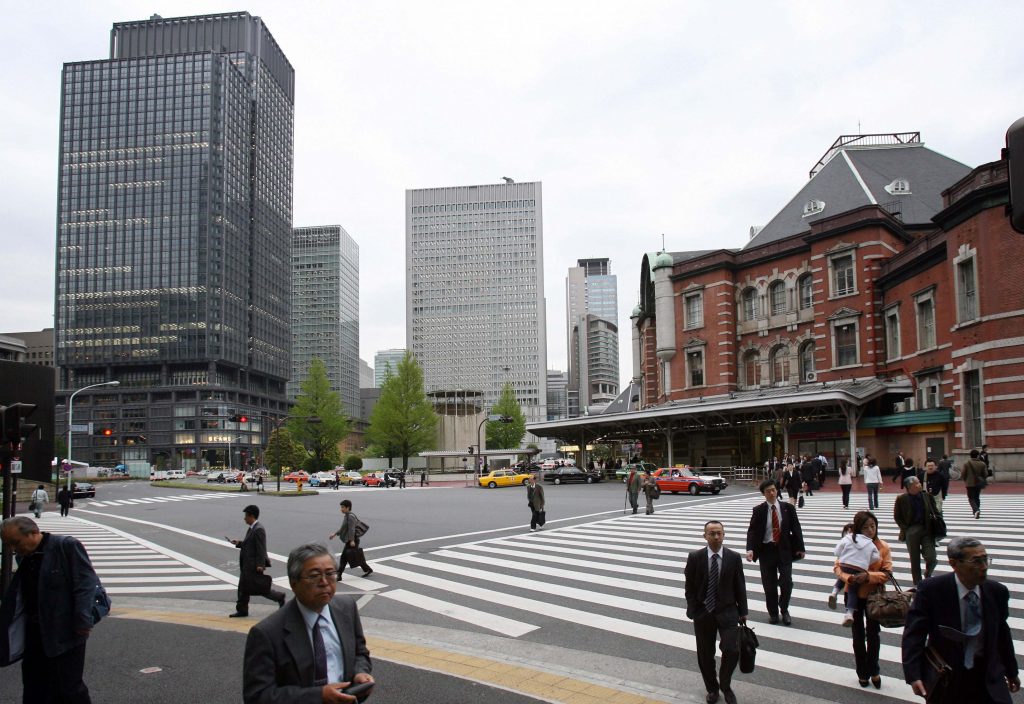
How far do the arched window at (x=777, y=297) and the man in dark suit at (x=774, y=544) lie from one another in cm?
4016

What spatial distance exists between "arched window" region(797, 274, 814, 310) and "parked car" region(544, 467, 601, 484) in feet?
57.5

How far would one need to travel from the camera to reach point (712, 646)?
6.07 metres

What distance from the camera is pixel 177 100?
12850cm

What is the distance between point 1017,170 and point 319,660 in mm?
4207

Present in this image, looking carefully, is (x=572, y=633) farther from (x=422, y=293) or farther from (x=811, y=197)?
(x=422, y=293)

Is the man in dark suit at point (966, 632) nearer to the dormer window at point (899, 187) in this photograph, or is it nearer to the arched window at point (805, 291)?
the arched window at point (805, 291)

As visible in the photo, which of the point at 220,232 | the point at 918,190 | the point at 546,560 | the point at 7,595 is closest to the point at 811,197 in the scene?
the point at 918,190

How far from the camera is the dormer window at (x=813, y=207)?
46062 millimetres

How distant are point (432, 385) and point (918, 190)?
148012 millimetres

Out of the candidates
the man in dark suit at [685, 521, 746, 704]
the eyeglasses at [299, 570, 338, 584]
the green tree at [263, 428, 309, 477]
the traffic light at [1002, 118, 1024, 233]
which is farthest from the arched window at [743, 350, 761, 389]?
the green tree at [263, 428, 309, 477]

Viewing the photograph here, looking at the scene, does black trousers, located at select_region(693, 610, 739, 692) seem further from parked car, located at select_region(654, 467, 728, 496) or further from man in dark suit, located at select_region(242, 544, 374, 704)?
parked car, located at select_region(654, 467, 728, 496)

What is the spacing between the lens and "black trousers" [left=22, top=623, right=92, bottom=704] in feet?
16.6

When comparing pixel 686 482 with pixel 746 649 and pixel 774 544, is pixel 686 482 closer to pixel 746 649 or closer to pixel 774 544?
pixel 774 544

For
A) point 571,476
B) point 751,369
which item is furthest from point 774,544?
point 751,369
